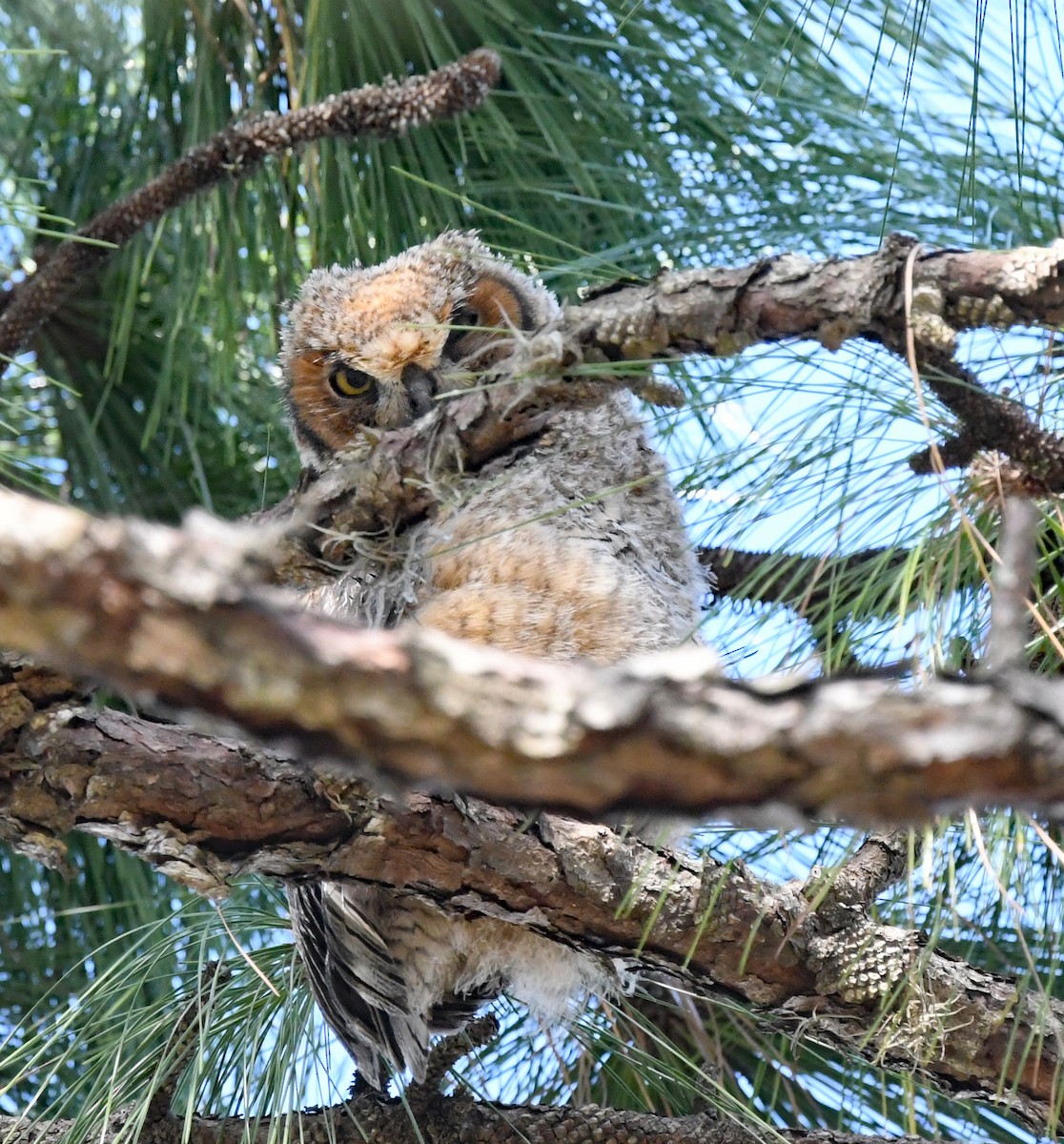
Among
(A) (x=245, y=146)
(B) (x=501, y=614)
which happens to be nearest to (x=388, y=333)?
(A) (x=245, y=146)

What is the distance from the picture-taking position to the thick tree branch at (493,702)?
18.7 inches

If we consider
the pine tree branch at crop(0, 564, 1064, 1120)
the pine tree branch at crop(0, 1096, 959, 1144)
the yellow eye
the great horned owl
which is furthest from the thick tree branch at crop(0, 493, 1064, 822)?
the yellow eye

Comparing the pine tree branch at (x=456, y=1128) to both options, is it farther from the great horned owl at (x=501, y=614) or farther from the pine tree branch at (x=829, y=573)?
the pine tree branch at (x=829, y=573)

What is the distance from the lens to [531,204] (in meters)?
2.34

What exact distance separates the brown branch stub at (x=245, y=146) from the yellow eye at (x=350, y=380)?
332 millimetres

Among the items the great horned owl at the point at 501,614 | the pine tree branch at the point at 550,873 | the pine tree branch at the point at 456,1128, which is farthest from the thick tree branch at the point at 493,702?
the pine tree branch at the point at 456,1128

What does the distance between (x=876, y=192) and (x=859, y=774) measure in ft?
6.21

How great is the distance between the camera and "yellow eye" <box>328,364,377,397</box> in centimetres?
216

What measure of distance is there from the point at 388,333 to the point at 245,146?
357 mm

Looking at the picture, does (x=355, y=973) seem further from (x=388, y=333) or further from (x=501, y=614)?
(x=388, y=333)

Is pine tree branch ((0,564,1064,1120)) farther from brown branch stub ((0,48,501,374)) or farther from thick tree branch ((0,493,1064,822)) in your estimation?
brown branch stub ((0,48,501,374))

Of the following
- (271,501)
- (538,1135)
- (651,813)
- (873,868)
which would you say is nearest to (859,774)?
(651,813)

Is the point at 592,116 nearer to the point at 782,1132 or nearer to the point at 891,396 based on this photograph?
the point at 891,396

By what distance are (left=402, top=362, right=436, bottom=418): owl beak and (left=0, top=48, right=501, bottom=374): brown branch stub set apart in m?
0.35
